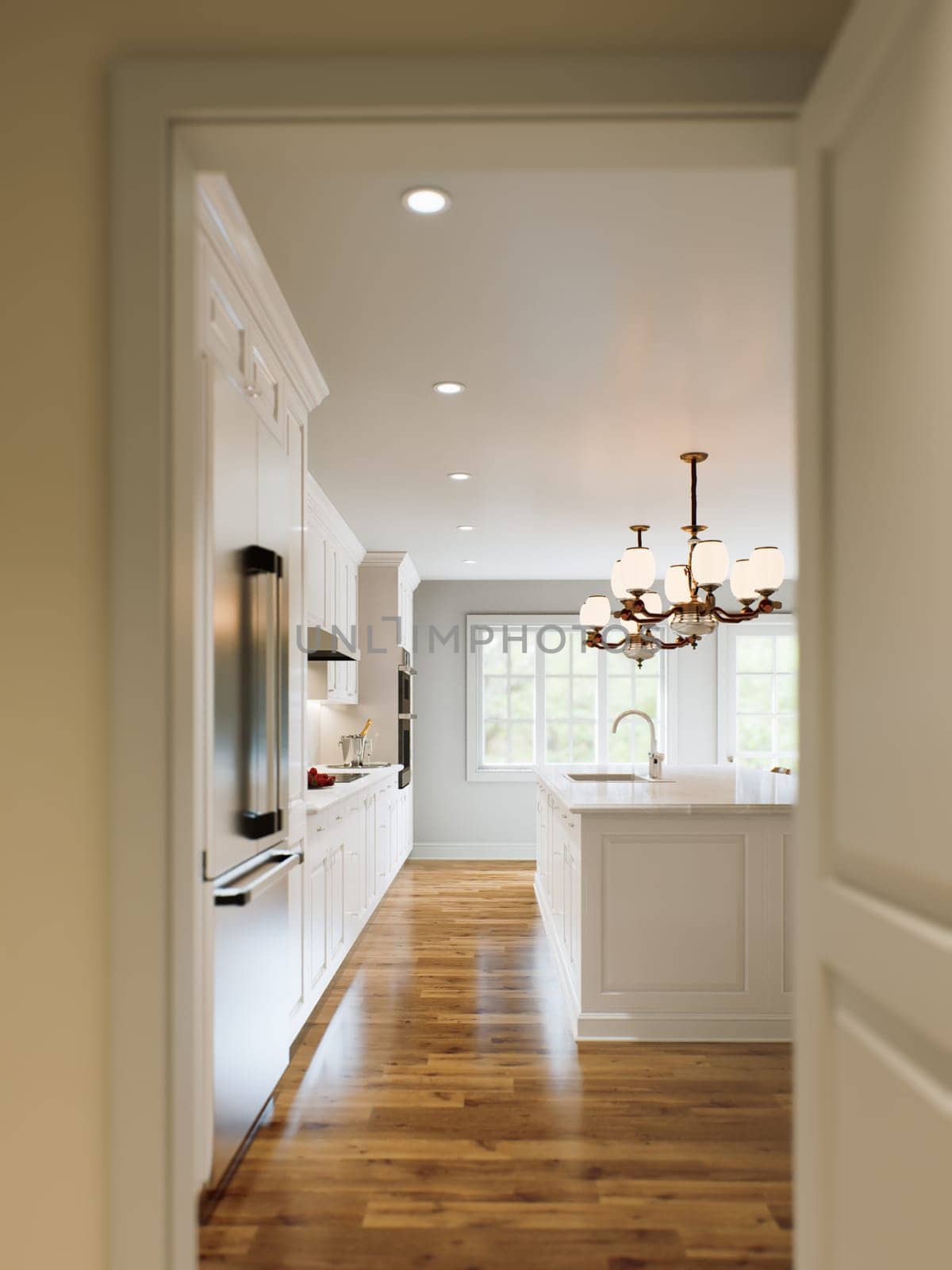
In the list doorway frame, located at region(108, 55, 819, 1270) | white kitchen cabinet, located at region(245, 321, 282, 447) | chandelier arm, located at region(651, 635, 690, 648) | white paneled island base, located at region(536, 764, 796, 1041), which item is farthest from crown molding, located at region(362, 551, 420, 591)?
doorway frame, located at region(108, 55, 819, 1270)

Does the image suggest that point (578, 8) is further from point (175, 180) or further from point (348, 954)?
point (348, 954)

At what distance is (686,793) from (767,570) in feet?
3.57

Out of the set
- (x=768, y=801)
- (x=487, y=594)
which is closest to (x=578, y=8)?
(x=768, y=801)

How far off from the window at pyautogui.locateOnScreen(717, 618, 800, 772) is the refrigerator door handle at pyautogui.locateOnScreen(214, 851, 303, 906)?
6589mm

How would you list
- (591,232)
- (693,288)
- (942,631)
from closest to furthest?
(942,631) → (591,232) → (693,288)

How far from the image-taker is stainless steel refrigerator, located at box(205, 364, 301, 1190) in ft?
7.69

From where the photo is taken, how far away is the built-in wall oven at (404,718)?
7594 millimetres

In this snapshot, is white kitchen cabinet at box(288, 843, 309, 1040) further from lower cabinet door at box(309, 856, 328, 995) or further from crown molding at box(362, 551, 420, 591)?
crown molding at box(362, 551, 420, 591)

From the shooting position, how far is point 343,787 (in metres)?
4.92

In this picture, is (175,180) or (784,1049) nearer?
(175,180)

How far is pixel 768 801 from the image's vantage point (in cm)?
372

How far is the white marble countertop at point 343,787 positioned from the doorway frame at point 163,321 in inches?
83.8

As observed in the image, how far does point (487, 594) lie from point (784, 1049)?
19.5 feet

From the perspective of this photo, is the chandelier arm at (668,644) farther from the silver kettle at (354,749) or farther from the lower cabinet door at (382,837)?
the silver kettle at (354,749)
